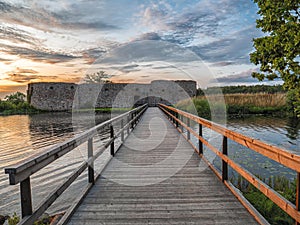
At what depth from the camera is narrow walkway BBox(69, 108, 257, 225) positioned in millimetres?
2303

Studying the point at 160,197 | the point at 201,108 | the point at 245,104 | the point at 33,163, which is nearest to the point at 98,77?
the point at 245,104

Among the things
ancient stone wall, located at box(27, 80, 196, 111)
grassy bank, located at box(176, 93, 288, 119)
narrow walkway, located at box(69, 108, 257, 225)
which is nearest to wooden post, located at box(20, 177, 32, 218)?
narrow walkway, located at box(69, 108, 257, 225)

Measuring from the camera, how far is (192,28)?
16.2 m

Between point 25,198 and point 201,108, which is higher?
A: point 25,198

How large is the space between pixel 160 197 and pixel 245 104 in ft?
46.5

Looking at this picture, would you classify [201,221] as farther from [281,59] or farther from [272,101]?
[272,101]

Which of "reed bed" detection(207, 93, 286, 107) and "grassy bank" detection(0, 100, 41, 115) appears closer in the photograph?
"reed bed" detection(207, 93, 286, 107)

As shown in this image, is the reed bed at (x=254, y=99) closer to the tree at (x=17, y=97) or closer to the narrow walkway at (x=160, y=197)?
the narrow walkway at (x=160, y=197)

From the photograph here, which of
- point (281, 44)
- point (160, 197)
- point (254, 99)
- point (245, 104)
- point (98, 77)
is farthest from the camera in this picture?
point (98, 77)

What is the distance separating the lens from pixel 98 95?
38.1 m

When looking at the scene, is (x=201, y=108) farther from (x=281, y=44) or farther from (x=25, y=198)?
(x=25, y=198)

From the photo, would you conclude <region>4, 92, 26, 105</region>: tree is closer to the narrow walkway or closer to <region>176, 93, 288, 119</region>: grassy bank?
<region>176, 93, 288, 119</region>: grassy bank

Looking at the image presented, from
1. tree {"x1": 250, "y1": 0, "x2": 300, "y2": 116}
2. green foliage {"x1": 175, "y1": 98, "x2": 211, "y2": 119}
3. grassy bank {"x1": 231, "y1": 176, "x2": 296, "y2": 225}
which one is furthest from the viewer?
green foliage {"x1": 175, "y1": 98, "x2": 211, "y2": 119}

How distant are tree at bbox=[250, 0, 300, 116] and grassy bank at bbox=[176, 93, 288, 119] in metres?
8.51
